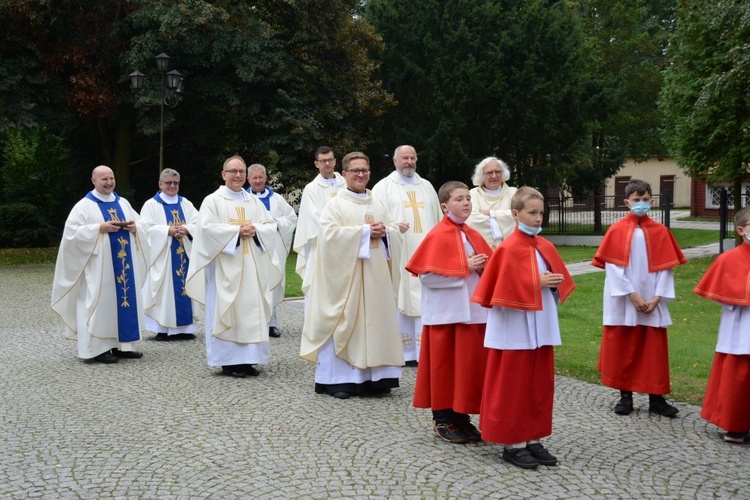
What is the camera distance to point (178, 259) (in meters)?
11.6

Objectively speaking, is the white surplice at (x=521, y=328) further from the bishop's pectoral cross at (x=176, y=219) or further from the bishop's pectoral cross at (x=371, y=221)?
the bishop's pectoral cross at (x=176, y=219)

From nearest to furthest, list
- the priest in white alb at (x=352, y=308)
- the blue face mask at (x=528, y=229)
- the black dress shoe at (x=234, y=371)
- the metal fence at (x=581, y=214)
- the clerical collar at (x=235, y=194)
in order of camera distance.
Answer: the blue face mask at (x=528, y=229) → the priest in white alb at (x=352, y=308) → the black dress shoe at (x=234, y=371) → the clerical collar at (x=235, y=194) → the metal fence at (x=581, y=214)

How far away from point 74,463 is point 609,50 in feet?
106

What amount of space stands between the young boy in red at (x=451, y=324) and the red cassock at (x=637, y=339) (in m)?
1.45

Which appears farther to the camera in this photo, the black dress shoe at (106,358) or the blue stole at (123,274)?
the blue stole at (123,274)

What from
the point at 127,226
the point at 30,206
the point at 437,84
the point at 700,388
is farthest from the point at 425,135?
the point at 700,388

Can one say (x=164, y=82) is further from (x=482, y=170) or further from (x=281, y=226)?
(x=482, y=170)

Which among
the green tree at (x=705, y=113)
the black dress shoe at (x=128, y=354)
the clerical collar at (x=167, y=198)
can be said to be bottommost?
the black dress shoe at (x=128, y=354)

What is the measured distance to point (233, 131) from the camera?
27.3 meters

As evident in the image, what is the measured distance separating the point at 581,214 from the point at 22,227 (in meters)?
19.7

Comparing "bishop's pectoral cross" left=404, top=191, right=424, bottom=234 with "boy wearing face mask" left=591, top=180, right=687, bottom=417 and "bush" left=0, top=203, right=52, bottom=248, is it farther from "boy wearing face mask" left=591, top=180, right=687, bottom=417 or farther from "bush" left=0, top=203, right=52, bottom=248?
"bush" left=0, top=203, right=52, bottom=248

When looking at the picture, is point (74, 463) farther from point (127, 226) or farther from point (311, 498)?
point (127, 226)

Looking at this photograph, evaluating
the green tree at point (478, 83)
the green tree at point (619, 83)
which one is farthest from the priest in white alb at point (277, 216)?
the green tree at point (619, 83)

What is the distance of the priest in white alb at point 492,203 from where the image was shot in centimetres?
870
